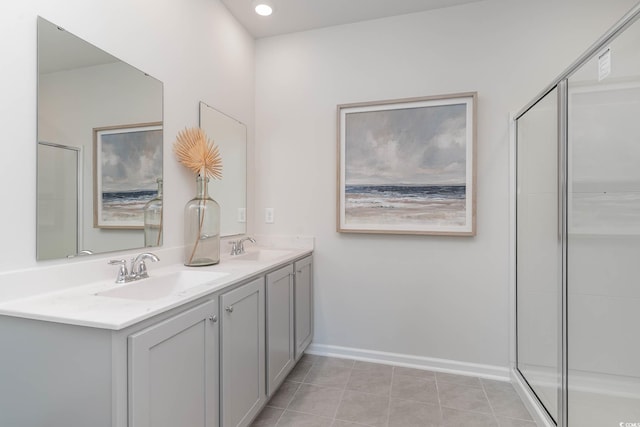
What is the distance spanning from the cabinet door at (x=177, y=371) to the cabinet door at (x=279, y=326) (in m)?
0.49

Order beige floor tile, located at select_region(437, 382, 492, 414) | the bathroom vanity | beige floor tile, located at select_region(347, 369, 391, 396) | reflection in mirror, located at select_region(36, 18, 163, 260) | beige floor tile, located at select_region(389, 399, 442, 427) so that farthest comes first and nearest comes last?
beige floor tile, located at select_region(347, 369, 391, 396), beige floor tile, located at select_region(437, 382, 492, 414), beige floor tile, located at select_region(389, 399, 442, 427), reflection in mirror, located at select_region(36, 18, 163, 260), the bathroom vanity

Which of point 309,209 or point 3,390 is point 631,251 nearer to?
point 309,209

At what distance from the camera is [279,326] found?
1.91 m

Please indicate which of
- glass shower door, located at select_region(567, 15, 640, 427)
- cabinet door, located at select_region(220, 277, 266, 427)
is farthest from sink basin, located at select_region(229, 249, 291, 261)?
glass shower door, located at select_region(567, 15, 640, 427)

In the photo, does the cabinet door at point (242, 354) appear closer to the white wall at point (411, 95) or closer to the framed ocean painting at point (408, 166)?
the white wall at point (411, 95)

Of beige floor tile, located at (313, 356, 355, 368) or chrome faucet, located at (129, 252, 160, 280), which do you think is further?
beige floor tile, located at (313, 356, 355, 368)

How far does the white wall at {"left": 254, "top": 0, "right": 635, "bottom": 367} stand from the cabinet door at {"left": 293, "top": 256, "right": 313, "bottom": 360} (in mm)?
125

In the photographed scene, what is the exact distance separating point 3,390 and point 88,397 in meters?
0.35

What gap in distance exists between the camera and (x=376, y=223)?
2.39 m

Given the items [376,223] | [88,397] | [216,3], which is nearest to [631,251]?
[376,223]

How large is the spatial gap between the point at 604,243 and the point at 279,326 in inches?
69.6

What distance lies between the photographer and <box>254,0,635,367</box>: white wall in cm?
214

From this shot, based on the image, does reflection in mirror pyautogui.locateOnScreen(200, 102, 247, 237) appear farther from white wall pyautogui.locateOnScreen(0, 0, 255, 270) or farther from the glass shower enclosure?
the glass shower enclosure

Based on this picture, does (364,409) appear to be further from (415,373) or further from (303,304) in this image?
(303,304)
